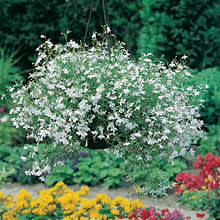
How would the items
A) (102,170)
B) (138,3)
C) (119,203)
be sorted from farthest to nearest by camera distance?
(138,3), (102,170), (119,203)

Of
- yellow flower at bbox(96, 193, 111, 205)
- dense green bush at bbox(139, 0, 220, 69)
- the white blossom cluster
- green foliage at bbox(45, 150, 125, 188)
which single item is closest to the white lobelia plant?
the white blossom cluster

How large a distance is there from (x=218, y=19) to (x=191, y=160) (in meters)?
2.00

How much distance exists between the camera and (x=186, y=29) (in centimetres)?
569

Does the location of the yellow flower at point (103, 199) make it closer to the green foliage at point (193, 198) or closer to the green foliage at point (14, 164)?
the green foliage at point (193, 198)

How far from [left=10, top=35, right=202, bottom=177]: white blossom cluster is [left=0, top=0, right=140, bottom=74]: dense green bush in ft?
14.7

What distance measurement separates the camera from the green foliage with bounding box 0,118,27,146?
18.7 ft

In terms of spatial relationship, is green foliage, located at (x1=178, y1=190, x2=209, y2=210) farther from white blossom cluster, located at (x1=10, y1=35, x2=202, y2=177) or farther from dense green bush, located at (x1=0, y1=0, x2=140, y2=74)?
dense green bush, located at (x1=0, y1=0, x2=140, y2=74)

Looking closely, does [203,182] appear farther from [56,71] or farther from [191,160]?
[56,71]

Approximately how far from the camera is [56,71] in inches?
94.8

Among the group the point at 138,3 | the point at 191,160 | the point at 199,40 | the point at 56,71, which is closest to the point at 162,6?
the point at 199,40

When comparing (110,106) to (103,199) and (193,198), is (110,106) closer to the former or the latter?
(103,199)

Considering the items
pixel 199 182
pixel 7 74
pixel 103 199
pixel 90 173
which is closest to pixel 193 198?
pixel 199 182

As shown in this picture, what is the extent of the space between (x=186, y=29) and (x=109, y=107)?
371 cm

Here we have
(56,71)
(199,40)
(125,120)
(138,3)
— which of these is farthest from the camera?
(138,3)
